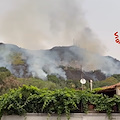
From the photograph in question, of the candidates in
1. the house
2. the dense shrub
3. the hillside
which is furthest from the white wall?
the hillside

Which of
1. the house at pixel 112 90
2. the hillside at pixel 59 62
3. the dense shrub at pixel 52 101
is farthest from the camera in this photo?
the hillside at pixel 59 62

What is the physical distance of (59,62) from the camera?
47.4 m

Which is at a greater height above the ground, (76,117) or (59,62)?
(59,62)

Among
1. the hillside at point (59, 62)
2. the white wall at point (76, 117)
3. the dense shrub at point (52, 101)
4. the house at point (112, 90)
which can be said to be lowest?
the white wall at point (76, 117)

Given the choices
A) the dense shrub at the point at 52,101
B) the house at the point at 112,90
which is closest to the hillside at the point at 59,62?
the house at the point at 112,90

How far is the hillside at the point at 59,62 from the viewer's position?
133ft

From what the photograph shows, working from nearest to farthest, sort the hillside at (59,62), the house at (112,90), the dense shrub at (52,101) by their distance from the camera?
the dense shrub at (52,101) → the house at (112,90) → the hillside at (59,62)

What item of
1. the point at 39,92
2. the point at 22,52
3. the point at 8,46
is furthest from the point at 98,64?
the point at 39,92

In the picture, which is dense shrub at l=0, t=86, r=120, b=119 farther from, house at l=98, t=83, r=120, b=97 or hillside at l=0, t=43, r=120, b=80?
hillside at l=0, t=43, r=120, b=80

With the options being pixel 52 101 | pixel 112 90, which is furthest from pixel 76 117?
pixel 112 90

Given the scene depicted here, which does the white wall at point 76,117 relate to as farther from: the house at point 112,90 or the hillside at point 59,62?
the hillside at point 59,62

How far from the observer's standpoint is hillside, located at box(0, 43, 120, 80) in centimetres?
4050

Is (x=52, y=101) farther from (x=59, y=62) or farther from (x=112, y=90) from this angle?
(x=59, y=62)

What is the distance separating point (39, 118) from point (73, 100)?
842 millimetres
